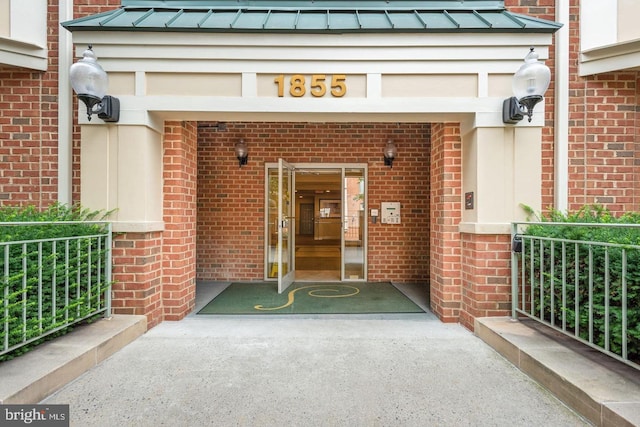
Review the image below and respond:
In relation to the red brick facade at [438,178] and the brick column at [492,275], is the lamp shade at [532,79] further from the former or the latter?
the brick column at [492,275]

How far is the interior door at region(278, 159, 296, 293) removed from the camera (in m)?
5.03

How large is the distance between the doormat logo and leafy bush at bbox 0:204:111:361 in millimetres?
504

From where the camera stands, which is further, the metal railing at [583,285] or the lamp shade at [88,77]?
the lamp shade at [88,77]

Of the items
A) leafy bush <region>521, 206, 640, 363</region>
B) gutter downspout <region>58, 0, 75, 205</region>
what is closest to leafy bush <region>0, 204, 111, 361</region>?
gutter downspout <region>58, 0, 75, 205</region>

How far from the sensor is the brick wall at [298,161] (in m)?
5.79

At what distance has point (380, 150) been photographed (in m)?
5.84

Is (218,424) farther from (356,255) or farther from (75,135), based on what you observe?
(356,255)

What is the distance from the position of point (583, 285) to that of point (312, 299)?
3.13 meters

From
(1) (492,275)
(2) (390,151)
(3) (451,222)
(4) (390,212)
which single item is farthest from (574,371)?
(2) (390,151)

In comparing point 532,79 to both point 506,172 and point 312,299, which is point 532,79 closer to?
point 506,172

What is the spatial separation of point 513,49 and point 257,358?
3.93 metres

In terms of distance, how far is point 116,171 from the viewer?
3301mm

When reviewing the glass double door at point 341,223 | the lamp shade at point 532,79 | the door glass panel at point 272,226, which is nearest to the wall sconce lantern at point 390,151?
the glass double door at point 341,223

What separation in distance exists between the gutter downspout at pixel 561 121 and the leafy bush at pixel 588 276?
526mm
